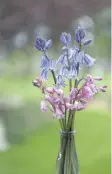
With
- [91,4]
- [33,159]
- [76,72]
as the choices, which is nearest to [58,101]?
[76,72]

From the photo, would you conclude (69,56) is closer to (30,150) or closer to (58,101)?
(58,101)

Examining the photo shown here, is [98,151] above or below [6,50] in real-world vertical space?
below

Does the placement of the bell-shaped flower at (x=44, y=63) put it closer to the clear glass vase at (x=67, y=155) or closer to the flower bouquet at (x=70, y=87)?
the flower bouquet at (x=70, y=87)

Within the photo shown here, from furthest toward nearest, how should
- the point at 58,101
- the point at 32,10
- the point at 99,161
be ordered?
the point at 99,161 < the point at 32,10 < the point at 58,101

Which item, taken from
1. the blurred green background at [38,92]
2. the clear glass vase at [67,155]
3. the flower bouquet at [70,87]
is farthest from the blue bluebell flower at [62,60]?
the clear glass vase at [67,155]

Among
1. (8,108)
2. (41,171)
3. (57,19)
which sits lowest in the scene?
(41,171)

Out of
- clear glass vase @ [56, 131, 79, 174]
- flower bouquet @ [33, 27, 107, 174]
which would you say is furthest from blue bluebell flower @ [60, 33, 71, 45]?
clear glass vase @ [56, 131, 79, 174]

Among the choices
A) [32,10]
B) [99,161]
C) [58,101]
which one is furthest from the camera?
[99,161]

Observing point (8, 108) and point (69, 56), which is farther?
point (8, 108)
